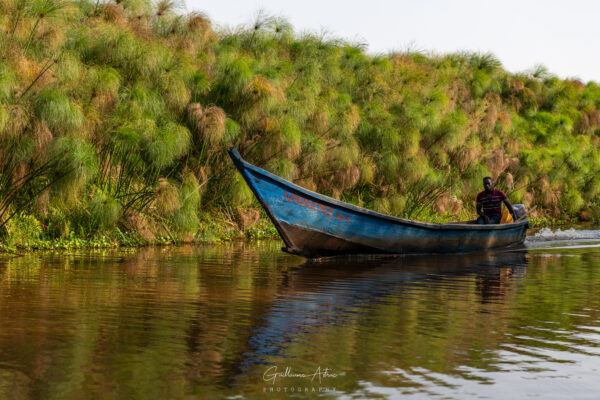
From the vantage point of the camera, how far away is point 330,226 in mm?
14102

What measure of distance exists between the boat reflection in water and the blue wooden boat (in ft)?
0.82

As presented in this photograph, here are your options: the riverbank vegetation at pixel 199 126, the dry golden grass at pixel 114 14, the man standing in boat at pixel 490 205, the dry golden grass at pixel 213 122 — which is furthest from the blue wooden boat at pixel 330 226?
the dry golden grass at pixel 114 14

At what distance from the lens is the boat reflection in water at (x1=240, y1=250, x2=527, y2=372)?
7062mm

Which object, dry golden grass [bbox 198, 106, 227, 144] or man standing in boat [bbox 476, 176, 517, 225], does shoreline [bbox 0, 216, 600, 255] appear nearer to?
dry golden grass [bbox 198, 106, 227, 144]

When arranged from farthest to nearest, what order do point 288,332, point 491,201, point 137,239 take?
point 491,201 → point 137,239 → point 288,332

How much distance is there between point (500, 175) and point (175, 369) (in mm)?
22774

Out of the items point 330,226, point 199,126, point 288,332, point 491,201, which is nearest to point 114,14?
point 199,126

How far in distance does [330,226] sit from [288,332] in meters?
7.07

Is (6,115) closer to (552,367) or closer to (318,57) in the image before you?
(552,367)

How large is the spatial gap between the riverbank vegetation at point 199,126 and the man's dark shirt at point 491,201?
141 inches

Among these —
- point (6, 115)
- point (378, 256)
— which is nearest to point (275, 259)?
point (378, 256)

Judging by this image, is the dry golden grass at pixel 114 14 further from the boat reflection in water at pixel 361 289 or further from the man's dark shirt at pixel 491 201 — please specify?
the man's dark shirt at pixel 491 201

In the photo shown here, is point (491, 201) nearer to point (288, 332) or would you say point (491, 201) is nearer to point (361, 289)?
point (361, 289)

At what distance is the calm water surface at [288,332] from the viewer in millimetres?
5324
